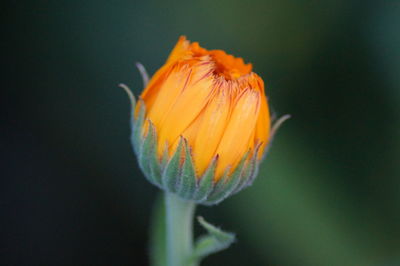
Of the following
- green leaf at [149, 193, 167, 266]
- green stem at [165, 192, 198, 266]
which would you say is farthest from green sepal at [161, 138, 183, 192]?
green leaf at [149, 193, 167, 266]

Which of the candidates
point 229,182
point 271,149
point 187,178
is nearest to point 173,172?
point 187,178

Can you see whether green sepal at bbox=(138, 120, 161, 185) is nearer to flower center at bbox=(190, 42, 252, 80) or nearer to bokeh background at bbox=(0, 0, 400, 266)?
flower center at bbox=(190, 42, 252, 80)

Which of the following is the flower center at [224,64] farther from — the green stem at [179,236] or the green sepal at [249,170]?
the green stem at [179,236]

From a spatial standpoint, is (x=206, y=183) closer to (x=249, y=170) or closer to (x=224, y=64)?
(x=249, y=170)

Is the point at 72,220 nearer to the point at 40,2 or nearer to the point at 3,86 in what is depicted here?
the point at 3,86

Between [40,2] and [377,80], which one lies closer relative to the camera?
[377,80]

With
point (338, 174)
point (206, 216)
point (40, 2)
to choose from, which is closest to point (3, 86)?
point (40, 2)

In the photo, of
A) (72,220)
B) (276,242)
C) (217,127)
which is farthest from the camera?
(72,220)
